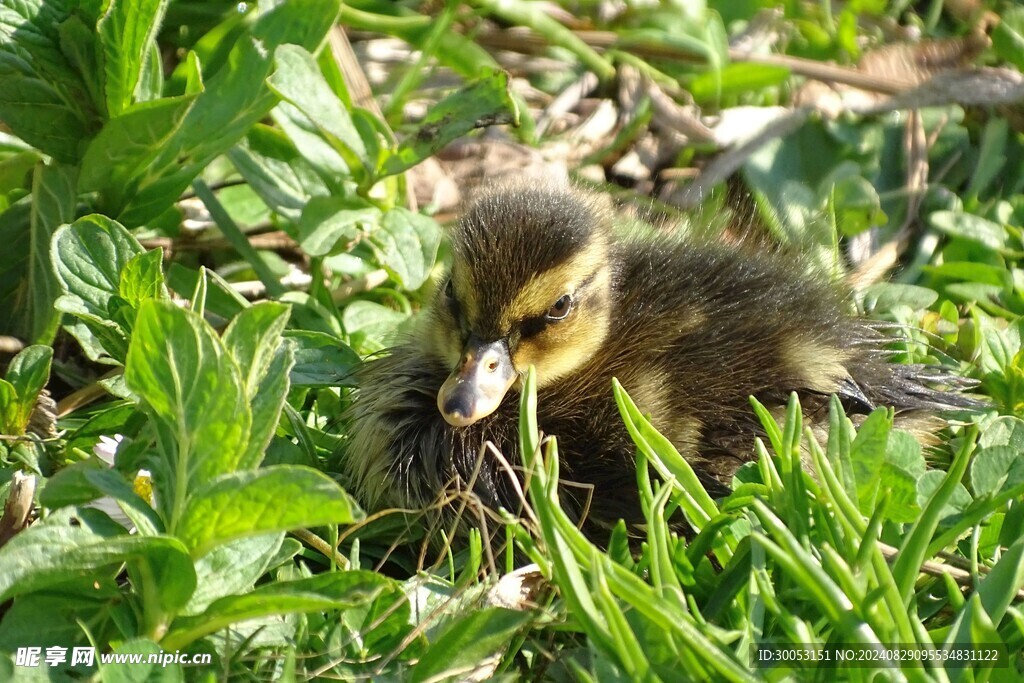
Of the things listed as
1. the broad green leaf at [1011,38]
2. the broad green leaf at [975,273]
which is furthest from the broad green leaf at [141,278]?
the broad green leaf at [1011,38]

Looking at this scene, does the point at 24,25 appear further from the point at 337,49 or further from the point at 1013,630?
the point at 1013,630

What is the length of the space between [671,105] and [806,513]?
1.89 m

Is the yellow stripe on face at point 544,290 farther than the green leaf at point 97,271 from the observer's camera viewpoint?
Yes

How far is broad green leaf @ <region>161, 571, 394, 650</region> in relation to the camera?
1254 mm

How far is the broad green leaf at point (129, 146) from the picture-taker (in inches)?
75.0

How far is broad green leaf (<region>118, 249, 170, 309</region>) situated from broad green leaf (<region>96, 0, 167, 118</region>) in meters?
0.43

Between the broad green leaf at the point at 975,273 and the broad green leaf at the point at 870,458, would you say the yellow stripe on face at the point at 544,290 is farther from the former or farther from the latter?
the broad green leaf at the point at 975,273

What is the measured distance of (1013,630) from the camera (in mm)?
1398

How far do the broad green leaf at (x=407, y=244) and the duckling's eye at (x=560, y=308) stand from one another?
0.99 ft

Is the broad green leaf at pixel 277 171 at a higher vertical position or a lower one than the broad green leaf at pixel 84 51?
lower

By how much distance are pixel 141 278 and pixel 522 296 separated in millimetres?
593

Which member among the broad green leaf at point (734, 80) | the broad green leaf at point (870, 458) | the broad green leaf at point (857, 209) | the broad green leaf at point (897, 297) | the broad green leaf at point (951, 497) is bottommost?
the broad green leaf at point (857, 209)

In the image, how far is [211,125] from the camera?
2.04m

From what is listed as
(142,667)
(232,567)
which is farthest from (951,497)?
(142,667)
